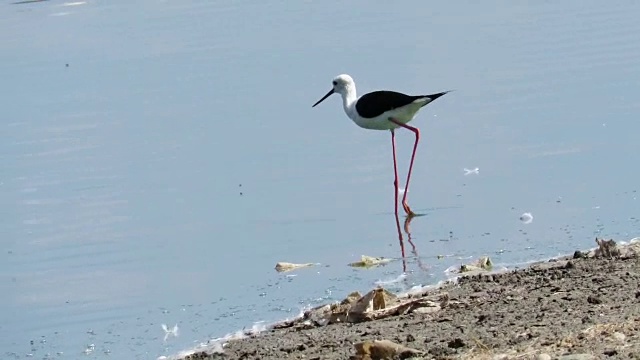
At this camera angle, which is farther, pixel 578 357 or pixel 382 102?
pixel 382 102

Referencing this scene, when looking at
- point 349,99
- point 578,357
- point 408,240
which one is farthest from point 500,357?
point 349,99

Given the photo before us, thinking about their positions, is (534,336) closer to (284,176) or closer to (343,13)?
(284,176)

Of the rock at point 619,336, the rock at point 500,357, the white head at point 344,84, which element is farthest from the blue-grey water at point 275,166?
the rock at point 619,336

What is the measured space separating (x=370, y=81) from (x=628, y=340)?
9.87m

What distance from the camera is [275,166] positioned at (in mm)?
11977

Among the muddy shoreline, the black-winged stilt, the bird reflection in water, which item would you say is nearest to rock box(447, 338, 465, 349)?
the muddy shoreline

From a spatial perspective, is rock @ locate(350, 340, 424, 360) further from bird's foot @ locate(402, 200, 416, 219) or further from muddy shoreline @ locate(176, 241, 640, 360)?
bird's foot @ locate(402, 200, 416, 219)

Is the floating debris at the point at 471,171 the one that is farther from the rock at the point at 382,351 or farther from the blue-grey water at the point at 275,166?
the rock at the point at 382,351

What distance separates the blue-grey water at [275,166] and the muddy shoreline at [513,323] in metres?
0.70

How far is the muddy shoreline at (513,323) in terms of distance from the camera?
582 cm

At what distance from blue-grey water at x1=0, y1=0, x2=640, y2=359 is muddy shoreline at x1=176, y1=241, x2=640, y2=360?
2.31ft

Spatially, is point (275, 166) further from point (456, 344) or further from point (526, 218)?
point (456, 344)

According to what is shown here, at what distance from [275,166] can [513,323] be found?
5698 millimetres

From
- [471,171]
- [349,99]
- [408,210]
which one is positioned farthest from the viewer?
[349,99]
